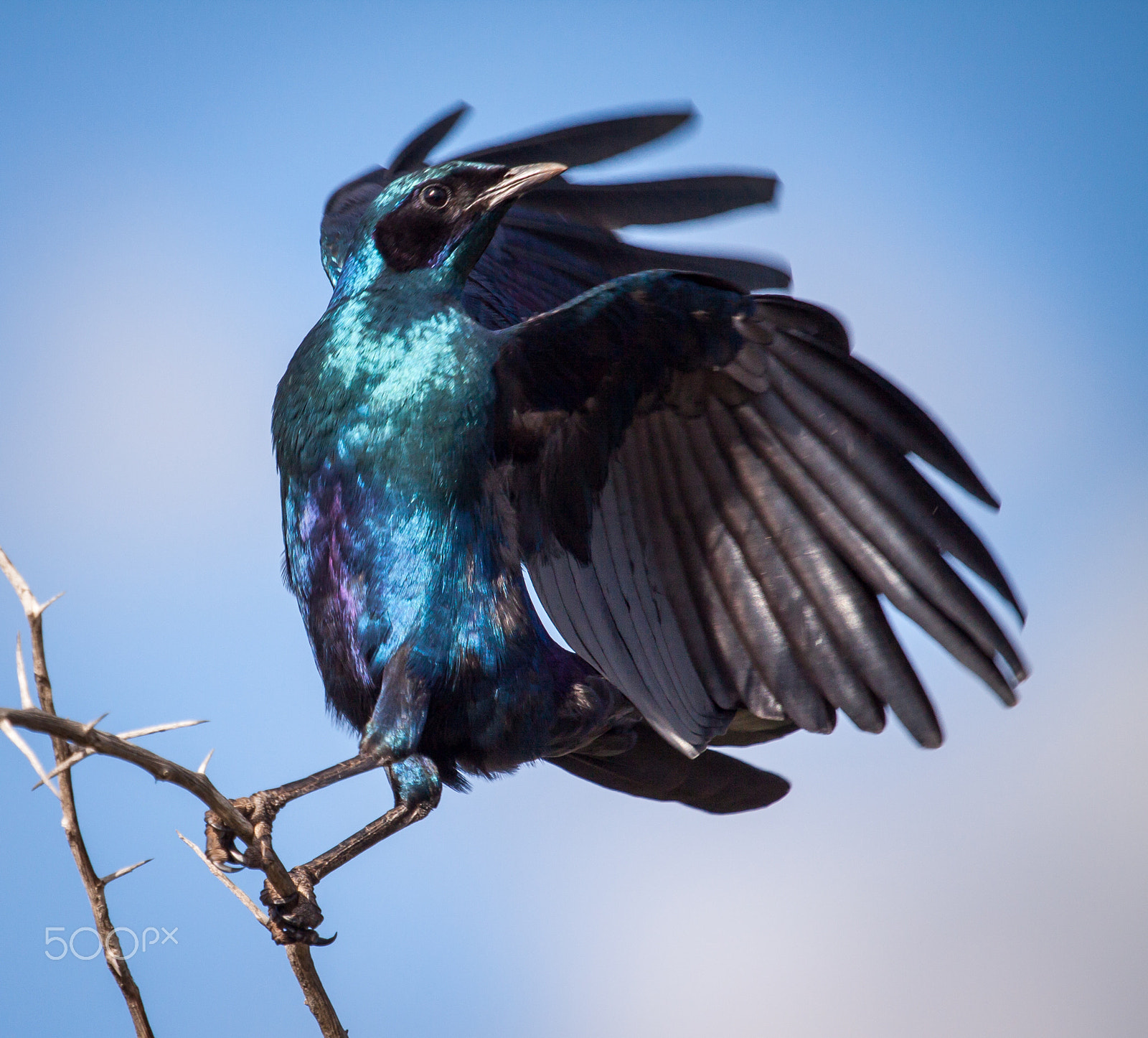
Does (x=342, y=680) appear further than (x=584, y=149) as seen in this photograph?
No

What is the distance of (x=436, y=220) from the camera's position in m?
3.45

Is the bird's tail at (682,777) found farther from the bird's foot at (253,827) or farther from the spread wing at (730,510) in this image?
the bird's foot at (253,827)

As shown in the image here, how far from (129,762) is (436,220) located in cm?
188

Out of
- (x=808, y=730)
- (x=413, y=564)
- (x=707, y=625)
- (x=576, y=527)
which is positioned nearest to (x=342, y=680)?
(x=413, y=564)

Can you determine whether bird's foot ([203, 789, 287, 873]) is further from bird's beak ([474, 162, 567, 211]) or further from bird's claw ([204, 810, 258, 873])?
bird's beak ([474, 162, 567, 211])

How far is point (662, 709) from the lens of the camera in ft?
10.6

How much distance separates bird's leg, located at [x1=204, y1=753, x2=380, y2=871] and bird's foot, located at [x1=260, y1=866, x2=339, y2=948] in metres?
0.08

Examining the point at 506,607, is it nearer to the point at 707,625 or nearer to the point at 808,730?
the point at 707,625

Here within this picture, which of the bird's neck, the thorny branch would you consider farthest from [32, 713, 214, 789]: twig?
the bird's neck

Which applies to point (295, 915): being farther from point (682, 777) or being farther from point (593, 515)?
point (682, 777)

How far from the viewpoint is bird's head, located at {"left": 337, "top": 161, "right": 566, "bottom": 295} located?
11.3ft

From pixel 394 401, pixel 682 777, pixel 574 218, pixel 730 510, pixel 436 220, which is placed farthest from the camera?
pixel 574 218

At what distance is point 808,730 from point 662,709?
0.35 metres

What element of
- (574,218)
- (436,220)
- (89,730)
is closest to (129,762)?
(89,730)
